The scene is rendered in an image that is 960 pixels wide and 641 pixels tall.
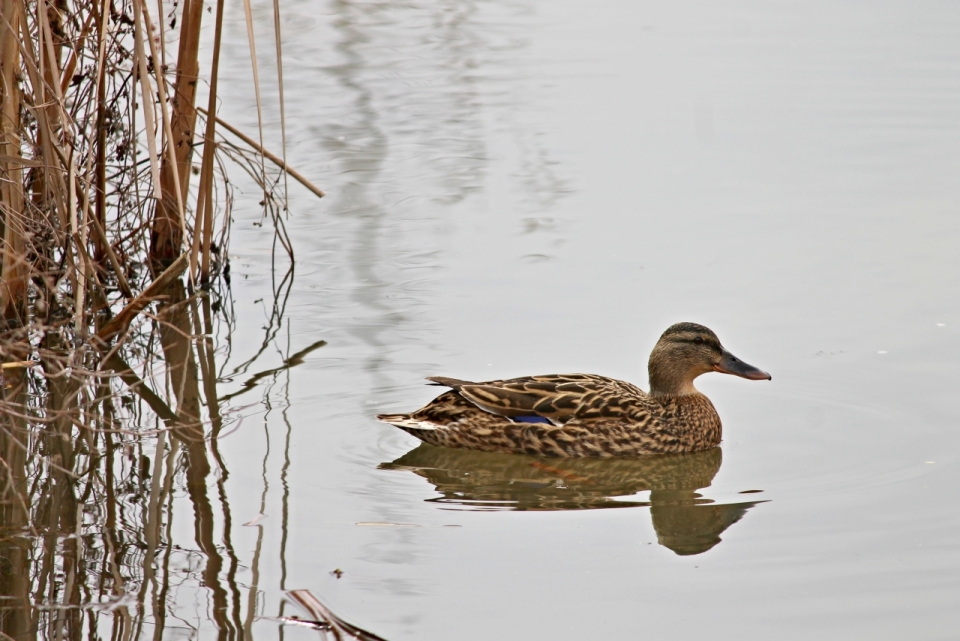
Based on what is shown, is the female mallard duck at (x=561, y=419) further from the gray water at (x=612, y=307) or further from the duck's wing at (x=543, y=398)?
the gray water at (x=612, y=307)

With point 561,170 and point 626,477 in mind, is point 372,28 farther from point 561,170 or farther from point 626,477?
point 626,477

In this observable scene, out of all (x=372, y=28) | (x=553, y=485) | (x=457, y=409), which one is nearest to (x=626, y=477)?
(x=553, y=485)

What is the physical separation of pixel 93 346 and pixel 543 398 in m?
2.85

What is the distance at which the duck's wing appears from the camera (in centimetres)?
732

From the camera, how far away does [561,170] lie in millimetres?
10984

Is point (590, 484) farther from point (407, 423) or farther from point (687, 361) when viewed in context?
point (687, 361)

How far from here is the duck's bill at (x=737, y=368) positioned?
7.38 metres

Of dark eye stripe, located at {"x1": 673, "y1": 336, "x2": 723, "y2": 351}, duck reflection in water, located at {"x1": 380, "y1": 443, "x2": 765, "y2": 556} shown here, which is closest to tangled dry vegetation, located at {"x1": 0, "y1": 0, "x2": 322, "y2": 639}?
duck reflection in water, located at {"x1": 380, "y1": 443, "x2": 765, "y2": 556}

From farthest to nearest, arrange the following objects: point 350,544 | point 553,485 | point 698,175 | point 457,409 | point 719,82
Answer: point 719,82
point 698,175
point 457,409
point 553,485
point 350,544

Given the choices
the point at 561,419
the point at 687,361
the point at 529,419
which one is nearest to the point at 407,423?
the point at 529,419

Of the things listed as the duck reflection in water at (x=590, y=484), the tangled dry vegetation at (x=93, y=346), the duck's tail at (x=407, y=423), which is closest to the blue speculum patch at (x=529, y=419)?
the duck reflection in water at (x=590, y=484)

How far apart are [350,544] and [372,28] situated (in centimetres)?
1026

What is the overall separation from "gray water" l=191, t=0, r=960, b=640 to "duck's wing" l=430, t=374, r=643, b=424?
0.90ft

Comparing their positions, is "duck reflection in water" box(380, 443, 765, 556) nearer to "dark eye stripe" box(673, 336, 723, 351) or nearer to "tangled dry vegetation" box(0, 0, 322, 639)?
"dark eye stripe" box(673, 336, 723, 351)
